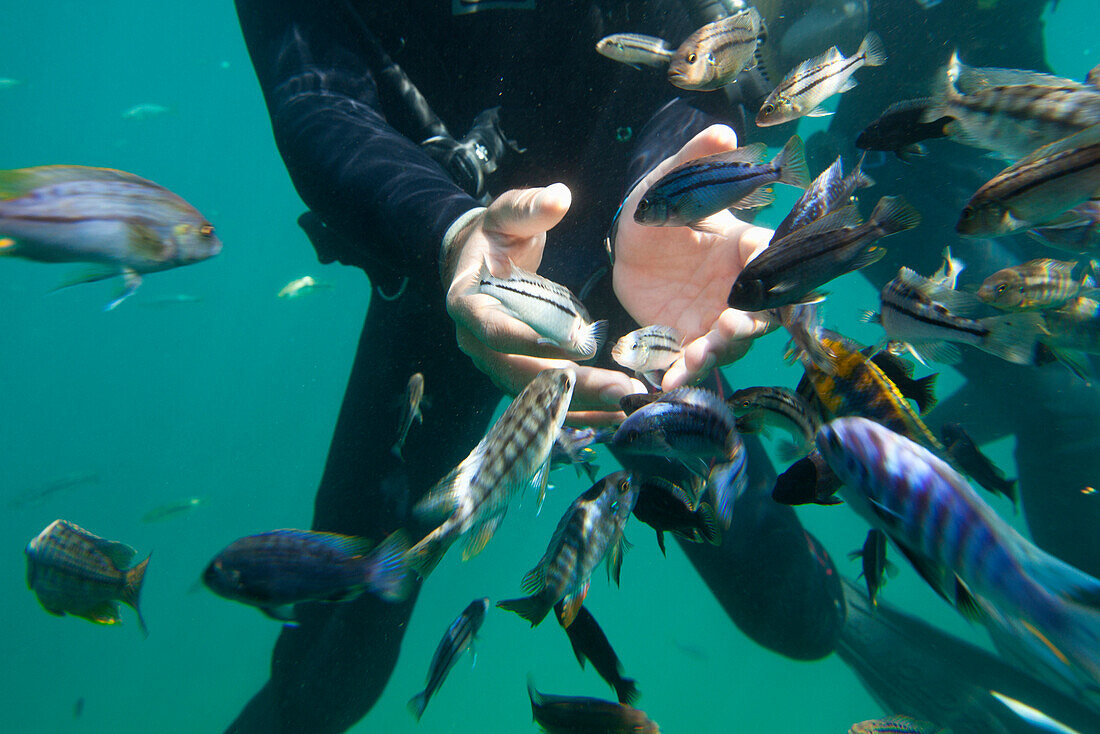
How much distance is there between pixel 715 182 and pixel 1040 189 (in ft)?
3.53

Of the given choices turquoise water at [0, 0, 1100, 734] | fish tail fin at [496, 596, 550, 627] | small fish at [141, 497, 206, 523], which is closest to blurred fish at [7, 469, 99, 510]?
turquoise water at [0, 0, 1100, 734]

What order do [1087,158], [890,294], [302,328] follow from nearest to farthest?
[1087,158]
[890,294]
[302,328]

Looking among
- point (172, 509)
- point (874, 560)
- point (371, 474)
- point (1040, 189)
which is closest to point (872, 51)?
point (1040, 189)

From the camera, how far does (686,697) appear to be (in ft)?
93.4

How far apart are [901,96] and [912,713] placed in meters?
8.33

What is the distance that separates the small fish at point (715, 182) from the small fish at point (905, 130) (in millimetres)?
449

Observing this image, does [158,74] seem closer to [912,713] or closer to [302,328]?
[302,328]

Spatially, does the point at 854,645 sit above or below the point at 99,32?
below

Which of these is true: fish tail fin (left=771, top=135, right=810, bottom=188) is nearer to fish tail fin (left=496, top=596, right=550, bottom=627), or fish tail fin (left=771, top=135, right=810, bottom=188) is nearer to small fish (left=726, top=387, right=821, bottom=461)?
small fish (left=726, top=387, right=821, bottom=461)

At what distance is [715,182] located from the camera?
1.89m

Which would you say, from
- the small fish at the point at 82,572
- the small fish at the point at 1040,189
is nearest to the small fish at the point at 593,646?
the small fish at the point at 1040,189

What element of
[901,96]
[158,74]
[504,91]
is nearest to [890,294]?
[504,91]

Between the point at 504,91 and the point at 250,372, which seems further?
the point at 250,372

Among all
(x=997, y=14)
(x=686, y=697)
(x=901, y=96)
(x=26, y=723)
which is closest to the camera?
(x=997, y=14)
